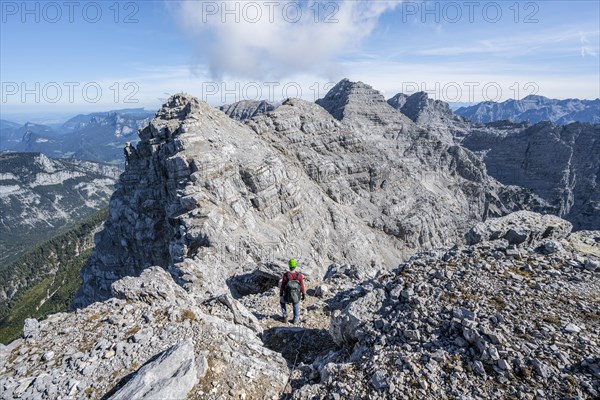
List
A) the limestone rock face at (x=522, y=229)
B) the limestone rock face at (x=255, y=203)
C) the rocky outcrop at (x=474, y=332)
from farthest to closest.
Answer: the limestone rock face at (x=255, y=203)
the limestone rock face at (x=522, y=229)
the rocky outcrop at (x=474, y=332)

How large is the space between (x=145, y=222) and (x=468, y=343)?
206 ft

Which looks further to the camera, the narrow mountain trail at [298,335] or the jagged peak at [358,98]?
the jagged peak at [358,98]

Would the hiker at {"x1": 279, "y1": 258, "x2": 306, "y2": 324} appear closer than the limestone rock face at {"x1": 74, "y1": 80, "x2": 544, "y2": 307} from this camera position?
Yes

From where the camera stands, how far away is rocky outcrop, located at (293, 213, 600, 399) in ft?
35.4

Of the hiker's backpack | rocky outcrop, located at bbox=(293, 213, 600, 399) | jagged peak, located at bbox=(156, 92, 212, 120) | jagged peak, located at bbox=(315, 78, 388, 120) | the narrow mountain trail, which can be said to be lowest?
the narrow mountain trail

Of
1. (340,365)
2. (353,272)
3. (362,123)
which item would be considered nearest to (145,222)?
(353,272)

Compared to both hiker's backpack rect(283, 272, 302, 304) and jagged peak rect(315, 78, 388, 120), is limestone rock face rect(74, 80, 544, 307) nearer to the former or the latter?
hiker's backpack rect(283, 272, 302, 304)

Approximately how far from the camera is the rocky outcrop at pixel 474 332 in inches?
425

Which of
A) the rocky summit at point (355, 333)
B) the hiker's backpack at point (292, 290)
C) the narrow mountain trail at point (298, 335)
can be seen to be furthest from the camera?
the hiker's backpack at point (292, 290)

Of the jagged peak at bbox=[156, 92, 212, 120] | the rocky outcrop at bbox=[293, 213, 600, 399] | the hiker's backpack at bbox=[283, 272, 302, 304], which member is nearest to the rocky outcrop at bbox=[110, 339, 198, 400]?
the rocky outcrop at bbox=[293, 213, 600, 399]

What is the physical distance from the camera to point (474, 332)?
12.1 m

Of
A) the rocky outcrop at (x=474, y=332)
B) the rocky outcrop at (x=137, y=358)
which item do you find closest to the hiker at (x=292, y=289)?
the rocky outcrop at (x=137, y=358)

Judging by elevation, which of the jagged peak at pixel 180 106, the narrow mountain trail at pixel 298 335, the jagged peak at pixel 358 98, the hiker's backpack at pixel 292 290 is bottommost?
the narrow mountain trail at pixel 298 335

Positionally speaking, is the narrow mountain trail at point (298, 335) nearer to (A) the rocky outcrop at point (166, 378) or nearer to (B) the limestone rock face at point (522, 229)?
(A) the rocky outcrop at point (166, 378)
